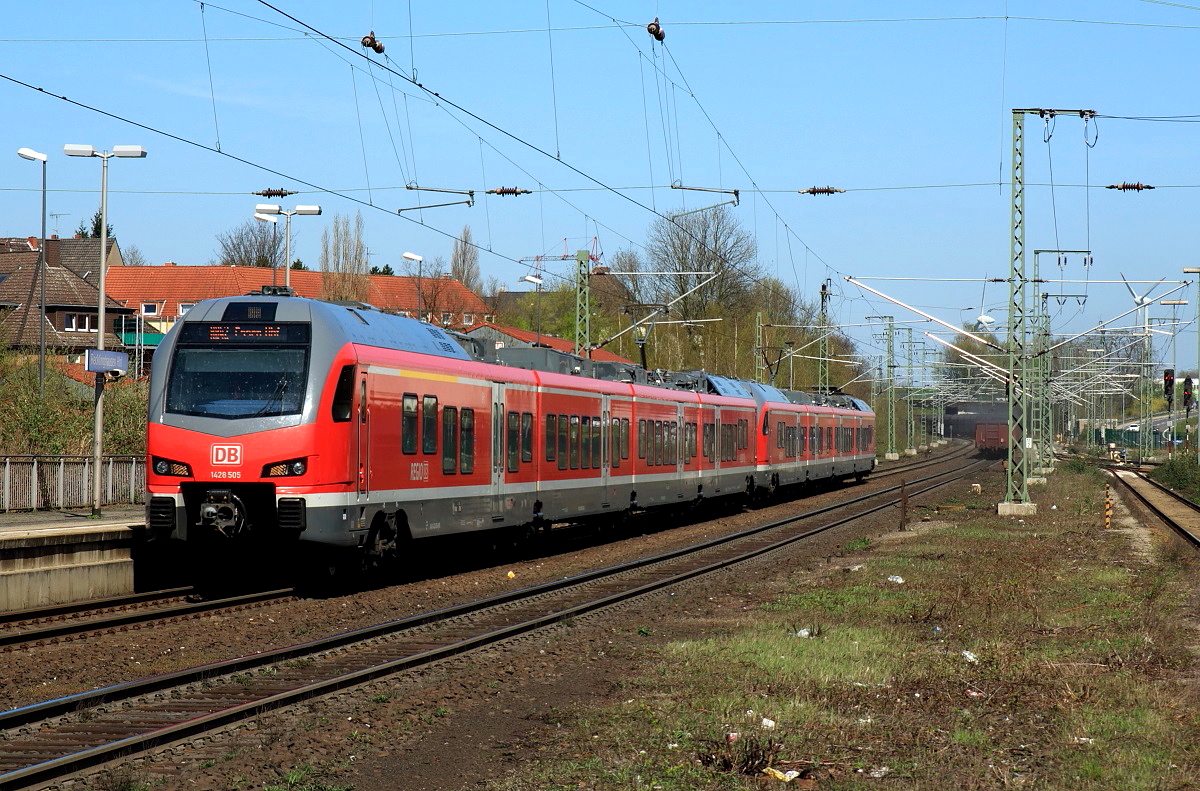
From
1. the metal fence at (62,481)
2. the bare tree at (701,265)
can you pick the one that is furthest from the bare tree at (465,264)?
the metal fence at (62,481)

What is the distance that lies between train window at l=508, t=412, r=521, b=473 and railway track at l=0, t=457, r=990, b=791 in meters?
2.99

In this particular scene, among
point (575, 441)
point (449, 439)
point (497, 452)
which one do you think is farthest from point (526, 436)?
point (449, 439)

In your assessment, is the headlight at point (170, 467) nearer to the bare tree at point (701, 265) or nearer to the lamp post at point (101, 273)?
the lamp post at point (101, 273)

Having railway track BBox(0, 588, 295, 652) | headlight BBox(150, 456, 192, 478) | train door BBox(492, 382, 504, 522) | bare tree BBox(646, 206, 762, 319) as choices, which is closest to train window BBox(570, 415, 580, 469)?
train door BBox(492, 382, 504, 522)

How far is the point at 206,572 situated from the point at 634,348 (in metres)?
57.4

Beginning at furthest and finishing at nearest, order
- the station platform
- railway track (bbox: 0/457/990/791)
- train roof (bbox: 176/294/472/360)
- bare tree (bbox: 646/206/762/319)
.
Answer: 1. bare tree (bbox: 646/206/762/319)
2. train roof (bbox: 176/294/472/360)
3. the station platform
4. railway track (bbox: 0/457/990/791)

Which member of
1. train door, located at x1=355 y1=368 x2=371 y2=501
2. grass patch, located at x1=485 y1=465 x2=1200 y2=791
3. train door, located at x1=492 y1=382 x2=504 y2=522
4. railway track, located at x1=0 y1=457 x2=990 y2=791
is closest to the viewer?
grass patch, located at x1=485 y1=465 x2=1200 y2=791

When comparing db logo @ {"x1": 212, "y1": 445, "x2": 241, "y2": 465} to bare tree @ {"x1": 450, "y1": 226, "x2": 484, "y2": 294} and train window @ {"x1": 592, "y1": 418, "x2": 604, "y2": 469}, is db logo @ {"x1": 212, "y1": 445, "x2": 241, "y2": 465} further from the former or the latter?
bare tree @ {"x1": 450, "y1": 226, "x2": 484, "y2": 294}

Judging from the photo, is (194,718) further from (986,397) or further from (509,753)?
(986,397)

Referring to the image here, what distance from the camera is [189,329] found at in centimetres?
1641

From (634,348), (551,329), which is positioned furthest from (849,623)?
(551,329)

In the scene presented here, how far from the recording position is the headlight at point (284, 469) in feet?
51.4

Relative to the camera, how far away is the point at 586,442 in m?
26.2

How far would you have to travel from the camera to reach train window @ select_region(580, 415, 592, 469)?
1021 inches
